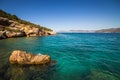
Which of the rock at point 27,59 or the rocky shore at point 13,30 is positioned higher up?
the rocky shore at point 13,30

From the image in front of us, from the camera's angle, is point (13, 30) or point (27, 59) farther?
point (13, 30)

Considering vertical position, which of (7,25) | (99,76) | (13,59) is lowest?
(99,76)

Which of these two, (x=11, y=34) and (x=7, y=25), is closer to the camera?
(x=11, y=34)

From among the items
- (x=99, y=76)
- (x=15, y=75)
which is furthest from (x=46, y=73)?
(x=99, y=76)

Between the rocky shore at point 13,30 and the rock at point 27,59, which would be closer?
the rock at point 27,59

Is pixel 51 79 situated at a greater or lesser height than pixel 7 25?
lesser

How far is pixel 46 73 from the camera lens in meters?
13.0

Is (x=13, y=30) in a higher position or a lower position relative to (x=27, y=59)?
higher

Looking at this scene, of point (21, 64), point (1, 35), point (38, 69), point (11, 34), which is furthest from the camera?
point (11, 34)

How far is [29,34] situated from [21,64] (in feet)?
219

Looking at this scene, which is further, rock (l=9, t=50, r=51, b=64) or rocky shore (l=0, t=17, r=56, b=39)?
rocky shore (l=0, t=17, r=56, b=39)

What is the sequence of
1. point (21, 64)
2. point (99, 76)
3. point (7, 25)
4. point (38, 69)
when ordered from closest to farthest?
1. point (99, 76)
2. point (38, 69)
3. point (21, 64)
4. point (7, 25)

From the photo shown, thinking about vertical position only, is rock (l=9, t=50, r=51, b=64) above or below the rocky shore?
below

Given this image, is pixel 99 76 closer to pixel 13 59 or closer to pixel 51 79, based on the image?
pixel 51 79
